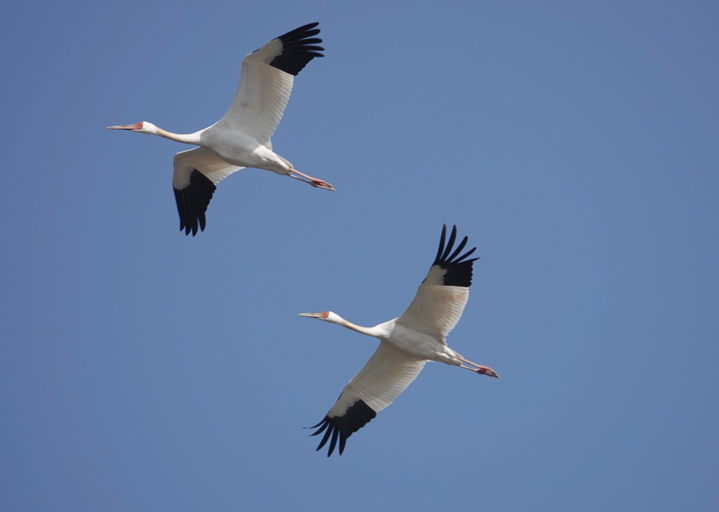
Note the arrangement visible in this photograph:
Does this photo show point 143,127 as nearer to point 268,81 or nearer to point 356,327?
point 268,81

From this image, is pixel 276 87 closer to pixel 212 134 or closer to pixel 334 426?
pixel 212 134

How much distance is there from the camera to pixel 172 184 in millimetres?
17719

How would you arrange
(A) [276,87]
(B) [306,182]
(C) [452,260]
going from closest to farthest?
1. (C) [452,260]
2. (A) [276,87]
3. (B) [306,182]

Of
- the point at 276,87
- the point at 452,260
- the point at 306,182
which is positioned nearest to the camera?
the point at 452,260

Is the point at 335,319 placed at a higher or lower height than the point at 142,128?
lower

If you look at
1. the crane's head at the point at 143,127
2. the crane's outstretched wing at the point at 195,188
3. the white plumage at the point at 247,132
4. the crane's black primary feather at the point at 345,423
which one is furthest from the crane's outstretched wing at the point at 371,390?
the crane's head at the point at 143,127

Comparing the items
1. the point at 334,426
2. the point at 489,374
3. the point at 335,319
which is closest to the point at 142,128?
the point at 335,319

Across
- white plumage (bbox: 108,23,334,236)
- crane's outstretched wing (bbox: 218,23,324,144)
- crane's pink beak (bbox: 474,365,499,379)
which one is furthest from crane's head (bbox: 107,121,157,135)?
crane's pink beak (bbox: 474,365,499,379)

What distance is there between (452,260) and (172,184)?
5646mm

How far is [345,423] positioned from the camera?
1639 cm

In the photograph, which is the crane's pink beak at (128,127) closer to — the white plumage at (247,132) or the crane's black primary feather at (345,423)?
the white plumage at (247,132)

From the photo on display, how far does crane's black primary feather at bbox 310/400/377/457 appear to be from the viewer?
53.3 ft

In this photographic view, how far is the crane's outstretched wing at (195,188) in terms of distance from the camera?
57.9ft

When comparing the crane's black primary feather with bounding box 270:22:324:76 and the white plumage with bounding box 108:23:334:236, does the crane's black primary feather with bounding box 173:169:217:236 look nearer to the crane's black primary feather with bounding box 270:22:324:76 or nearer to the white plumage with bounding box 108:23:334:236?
the white plumage with bounding box 108:23:334:236
